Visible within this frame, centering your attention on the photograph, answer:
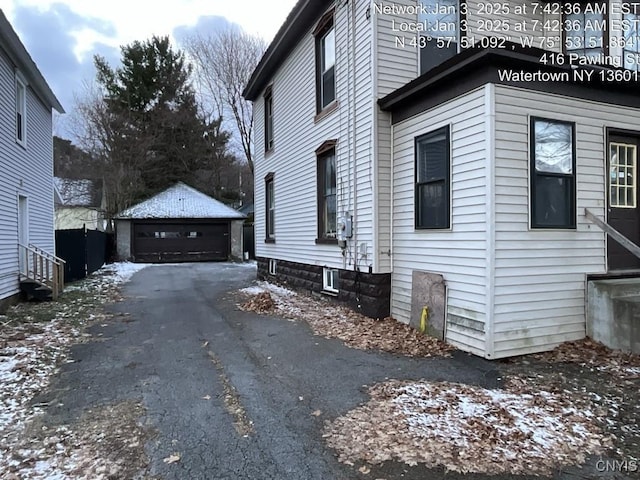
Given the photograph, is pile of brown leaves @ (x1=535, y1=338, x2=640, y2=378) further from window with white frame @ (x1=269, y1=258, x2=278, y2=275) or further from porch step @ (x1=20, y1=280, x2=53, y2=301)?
porch step @ (x1=20, y1=280, x2=53, y2=301)

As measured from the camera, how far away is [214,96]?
3356cm

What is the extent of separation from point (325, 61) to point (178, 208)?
1727cm

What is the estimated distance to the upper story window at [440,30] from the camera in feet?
25.3

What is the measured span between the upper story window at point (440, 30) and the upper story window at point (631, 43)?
308 centimetres

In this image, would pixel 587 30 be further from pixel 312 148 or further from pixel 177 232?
pixel 177 232

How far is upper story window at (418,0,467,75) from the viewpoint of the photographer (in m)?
7.71

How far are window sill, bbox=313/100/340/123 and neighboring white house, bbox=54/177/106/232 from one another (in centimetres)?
2536

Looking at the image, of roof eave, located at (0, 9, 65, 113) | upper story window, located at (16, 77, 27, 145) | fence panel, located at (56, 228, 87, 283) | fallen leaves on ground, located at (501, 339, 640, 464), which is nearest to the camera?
fallen leaves on ground, located at (501, 339, 640, 464)

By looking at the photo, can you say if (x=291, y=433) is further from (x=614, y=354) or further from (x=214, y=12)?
(x=214, y=12)

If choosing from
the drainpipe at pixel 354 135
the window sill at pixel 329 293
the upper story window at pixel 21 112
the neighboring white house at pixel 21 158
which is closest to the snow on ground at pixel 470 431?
the drainpipe at pixel 354 135

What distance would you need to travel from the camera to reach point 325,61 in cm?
930

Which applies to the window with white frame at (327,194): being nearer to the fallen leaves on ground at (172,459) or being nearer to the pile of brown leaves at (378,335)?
the pile of brown leaves at (378,335)

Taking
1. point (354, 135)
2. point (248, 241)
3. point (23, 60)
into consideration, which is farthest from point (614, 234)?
point (248, 241)

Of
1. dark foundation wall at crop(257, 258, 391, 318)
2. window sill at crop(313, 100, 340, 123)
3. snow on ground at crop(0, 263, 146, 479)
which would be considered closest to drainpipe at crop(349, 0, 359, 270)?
dark foundation wall at crop(257, 258, 391, 318)
